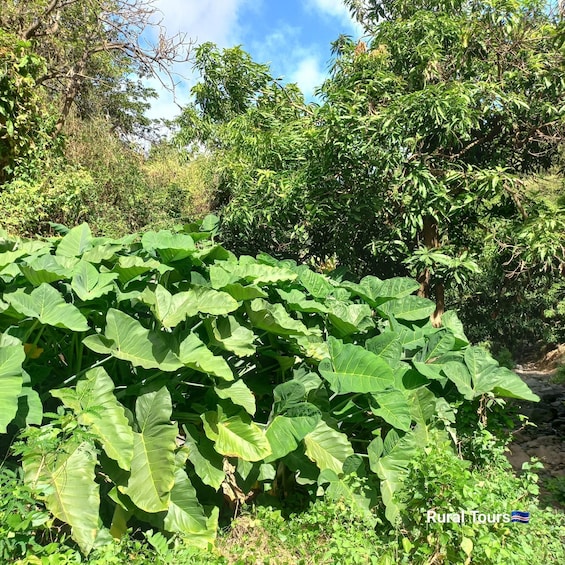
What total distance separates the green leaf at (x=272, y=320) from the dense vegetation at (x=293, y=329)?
0.6 inches

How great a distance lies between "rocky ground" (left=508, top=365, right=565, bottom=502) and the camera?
402 cm

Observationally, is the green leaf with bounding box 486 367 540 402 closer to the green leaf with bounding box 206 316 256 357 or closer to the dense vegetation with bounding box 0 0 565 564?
the dense vegetation with bounding box 0 0 565 564

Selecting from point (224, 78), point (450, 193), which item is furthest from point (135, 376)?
point (224, 78)

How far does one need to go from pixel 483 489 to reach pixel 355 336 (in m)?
1.04

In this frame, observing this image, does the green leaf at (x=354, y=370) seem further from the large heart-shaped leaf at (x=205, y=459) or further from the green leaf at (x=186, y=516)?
the green leaf at (x=186, y=516)

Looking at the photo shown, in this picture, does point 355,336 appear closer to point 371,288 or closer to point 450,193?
point 371,288

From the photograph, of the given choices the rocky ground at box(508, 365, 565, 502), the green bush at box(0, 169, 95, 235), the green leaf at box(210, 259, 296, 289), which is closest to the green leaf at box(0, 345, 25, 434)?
the green leaf at box(210, 259, 296, 289)

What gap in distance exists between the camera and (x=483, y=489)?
1.85 metres

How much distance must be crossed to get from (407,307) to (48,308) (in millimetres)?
1978

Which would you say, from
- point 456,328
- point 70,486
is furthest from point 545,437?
point 70,486

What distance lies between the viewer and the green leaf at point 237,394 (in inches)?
76.8

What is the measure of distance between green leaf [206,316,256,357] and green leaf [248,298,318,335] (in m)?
0.09

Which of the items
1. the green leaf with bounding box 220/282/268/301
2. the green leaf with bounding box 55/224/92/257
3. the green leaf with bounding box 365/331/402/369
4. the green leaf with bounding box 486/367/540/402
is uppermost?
the green leaf with bounding box 486/367/540/402

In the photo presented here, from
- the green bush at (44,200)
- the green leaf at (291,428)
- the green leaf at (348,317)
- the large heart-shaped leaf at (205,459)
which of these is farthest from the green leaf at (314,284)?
the green bush at (44,200)
